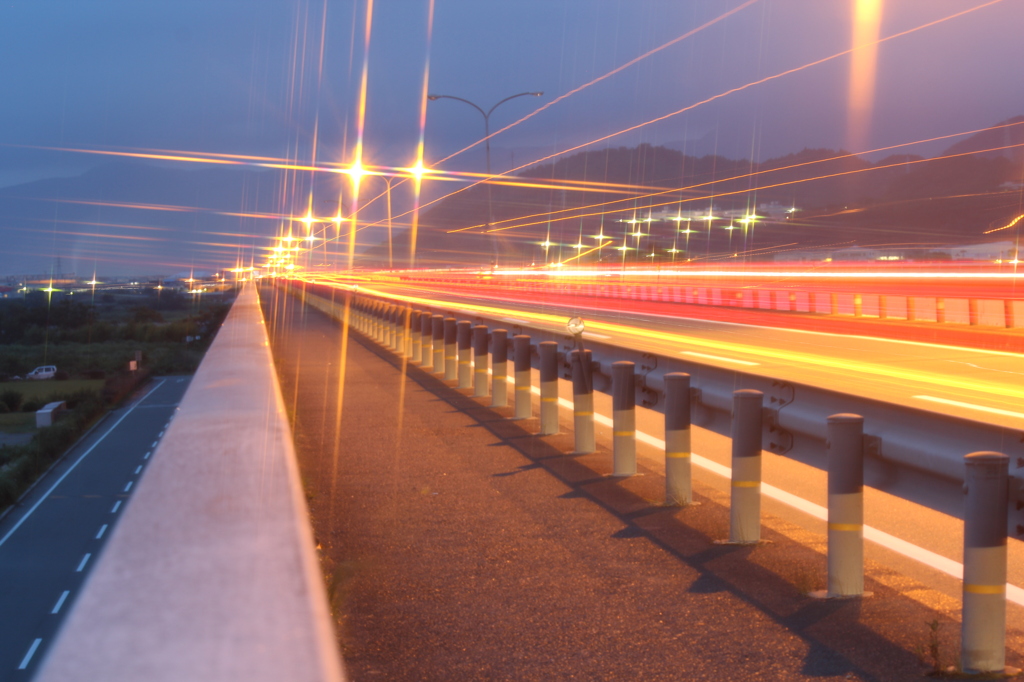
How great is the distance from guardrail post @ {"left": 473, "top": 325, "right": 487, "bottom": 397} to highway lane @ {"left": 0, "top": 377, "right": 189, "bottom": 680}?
4.67 m

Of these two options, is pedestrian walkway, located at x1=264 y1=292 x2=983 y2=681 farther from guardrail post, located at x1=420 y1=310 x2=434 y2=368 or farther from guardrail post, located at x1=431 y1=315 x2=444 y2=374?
guardrail post, located at x1=420 y1=310 x2=434 y2=368

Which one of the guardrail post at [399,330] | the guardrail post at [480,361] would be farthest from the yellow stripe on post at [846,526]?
the guardrail post at [399,330]

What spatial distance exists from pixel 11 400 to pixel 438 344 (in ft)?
338

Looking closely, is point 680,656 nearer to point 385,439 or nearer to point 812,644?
point 812,644

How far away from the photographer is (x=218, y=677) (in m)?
1.13

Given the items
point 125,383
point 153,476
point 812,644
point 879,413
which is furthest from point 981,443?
point 125,383

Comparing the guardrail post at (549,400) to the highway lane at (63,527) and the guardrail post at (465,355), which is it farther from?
the guardrail post at (465,355)

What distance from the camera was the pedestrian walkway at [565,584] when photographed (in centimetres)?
441

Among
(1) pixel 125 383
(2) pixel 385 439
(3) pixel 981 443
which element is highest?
(3) pixel 981 443

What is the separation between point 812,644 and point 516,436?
249 inches

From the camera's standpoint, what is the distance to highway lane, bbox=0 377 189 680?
18281mm

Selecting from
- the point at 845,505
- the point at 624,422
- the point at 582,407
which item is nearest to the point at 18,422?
the point at 582,407

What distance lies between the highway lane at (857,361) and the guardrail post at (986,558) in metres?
3.65

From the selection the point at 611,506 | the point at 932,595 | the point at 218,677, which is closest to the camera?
the point at 218,677
